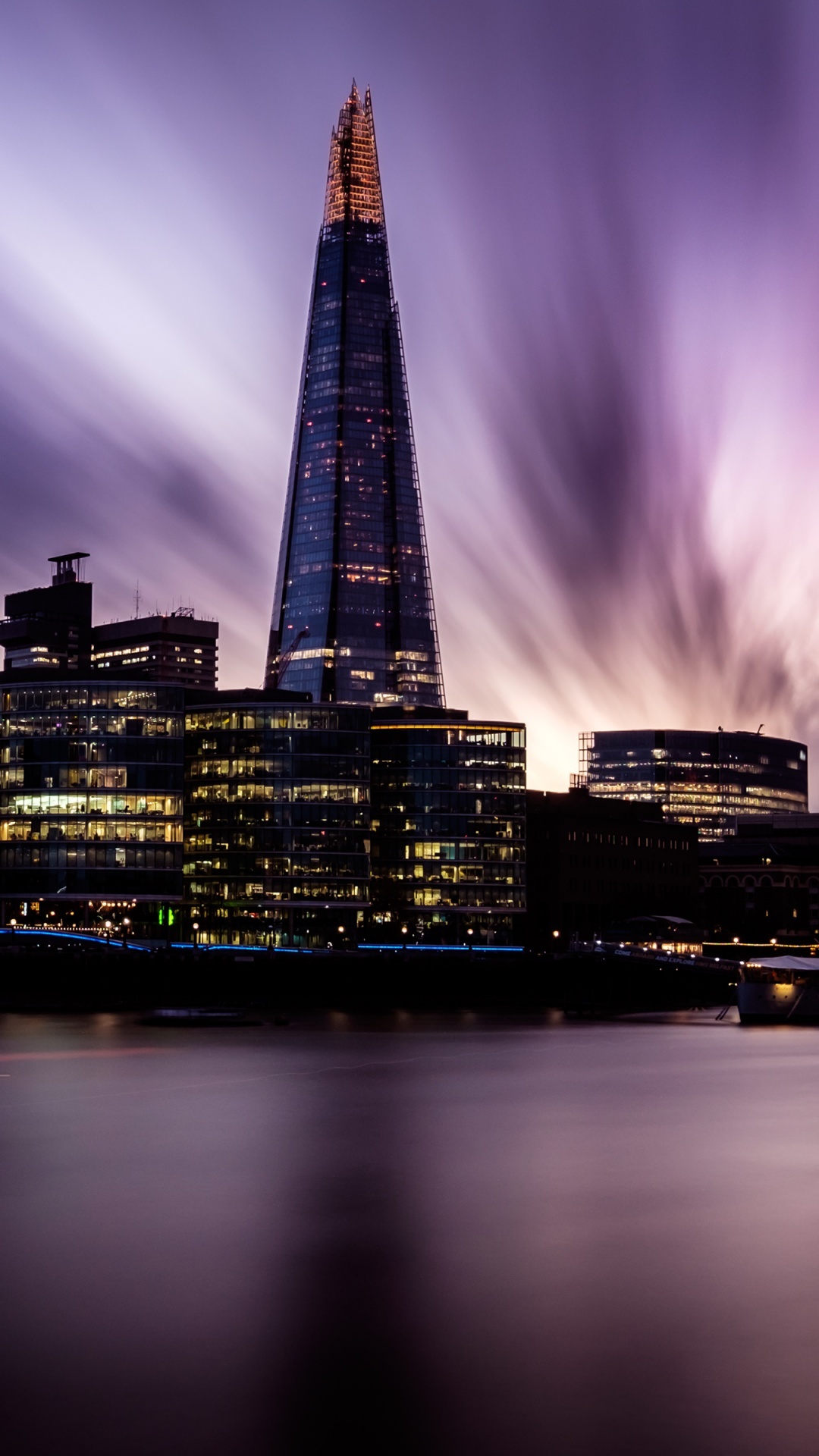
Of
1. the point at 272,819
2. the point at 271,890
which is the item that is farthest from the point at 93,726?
the point at 271,890

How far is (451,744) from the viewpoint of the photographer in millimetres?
199750

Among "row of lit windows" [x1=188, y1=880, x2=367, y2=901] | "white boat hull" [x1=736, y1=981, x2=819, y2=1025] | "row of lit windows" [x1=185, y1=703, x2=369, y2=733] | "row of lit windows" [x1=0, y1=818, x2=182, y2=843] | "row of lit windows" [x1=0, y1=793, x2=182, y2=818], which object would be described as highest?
"row of lit windows" [x1=185, y1=703, x2=369, y2=733]

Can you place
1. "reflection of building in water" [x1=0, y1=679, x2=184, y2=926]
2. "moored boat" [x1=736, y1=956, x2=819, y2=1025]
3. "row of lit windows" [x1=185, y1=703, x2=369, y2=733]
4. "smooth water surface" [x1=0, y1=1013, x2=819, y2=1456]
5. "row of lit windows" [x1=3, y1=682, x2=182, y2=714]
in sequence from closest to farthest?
"smooth water surface" [x1=0, y1=1013, x2=819, y2=1456] < "moored boat" [x1=736, y1=956, x2=819, y2=1025] < "reflection of building in water" [x1=0, y1=679, x2=184, y2=926] < "row of lit windows" [x1=3, y1=682, x2=182, y2=714] < "row of lit windows" [x1=185, y1=703, x2=369, y2=733]

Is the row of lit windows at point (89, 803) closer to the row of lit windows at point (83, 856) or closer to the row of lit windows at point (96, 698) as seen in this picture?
the row of lit windows at point (83, 856)

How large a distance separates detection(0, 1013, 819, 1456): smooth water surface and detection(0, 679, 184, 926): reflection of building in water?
101 m

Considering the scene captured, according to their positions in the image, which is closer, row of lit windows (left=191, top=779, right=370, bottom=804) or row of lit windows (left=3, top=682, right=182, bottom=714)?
row of lit windows (left=3, top=682, right=182, bottom=714)

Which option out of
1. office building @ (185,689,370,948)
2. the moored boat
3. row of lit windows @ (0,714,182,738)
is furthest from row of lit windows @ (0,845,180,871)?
the moored boat

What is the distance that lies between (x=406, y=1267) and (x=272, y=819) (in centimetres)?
14637

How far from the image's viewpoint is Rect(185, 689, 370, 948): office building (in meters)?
186

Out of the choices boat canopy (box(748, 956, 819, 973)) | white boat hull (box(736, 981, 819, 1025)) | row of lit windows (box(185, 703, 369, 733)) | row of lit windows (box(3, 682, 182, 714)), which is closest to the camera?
white boat hull (box(736, 981, 819, 1025))

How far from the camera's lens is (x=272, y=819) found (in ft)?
609

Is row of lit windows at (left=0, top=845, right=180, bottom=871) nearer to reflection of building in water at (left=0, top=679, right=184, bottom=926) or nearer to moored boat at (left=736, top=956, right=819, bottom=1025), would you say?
reflection of building in water at (left=0, top=679, right=184, bottom=926)

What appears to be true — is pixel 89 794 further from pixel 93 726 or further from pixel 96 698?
pixel 96 698

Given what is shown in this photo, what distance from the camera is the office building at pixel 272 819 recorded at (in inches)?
7318
